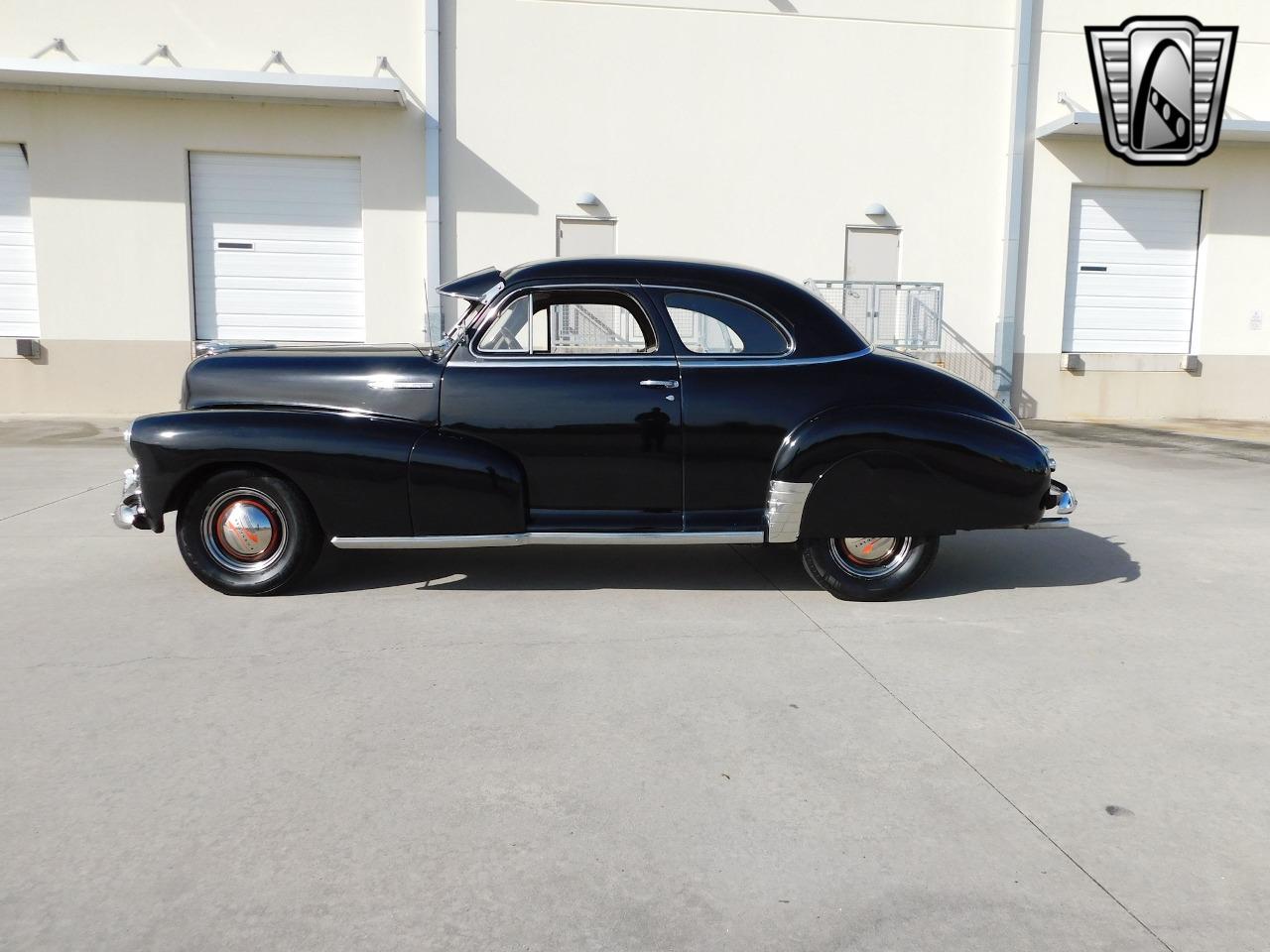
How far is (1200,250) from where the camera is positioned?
1619 cm

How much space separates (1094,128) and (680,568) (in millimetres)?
12743

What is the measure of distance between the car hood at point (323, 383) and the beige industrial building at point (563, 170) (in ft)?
30.4

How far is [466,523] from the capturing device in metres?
4.85

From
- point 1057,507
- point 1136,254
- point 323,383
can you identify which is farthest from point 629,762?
point 1136,254

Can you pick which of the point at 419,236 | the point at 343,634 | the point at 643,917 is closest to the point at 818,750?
the point at 643,917

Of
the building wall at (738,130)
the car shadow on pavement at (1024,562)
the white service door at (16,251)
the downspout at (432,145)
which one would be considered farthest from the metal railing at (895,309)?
the white service door at (16,251)

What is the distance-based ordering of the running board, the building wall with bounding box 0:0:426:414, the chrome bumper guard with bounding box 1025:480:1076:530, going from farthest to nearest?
the building wall with bounding box 0:0:426:414 → the chrome bumper guard with bounding box 1025:480:1076:530 → the running board

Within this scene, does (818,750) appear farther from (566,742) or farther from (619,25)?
(619,25)

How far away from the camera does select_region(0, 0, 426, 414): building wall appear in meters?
13.6

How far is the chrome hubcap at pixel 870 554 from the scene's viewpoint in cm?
502

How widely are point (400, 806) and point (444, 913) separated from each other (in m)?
0.55

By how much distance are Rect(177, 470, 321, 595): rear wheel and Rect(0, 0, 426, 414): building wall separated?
9.84 metres

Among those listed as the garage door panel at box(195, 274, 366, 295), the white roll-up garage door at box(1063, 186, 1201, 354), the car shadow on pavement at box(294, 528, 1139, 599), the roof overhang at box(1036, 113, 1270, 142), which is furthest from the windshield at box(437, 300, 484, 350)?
the white roll-up garage door at box(1063, 186, 1201, 354)

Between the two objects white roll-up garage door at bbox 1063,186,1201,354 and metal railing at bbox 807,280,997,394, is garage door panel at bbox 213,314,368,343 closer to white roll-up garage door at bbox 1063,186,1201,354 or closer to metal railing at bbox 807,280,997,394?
metal railing at bbox 807,280,997,394
